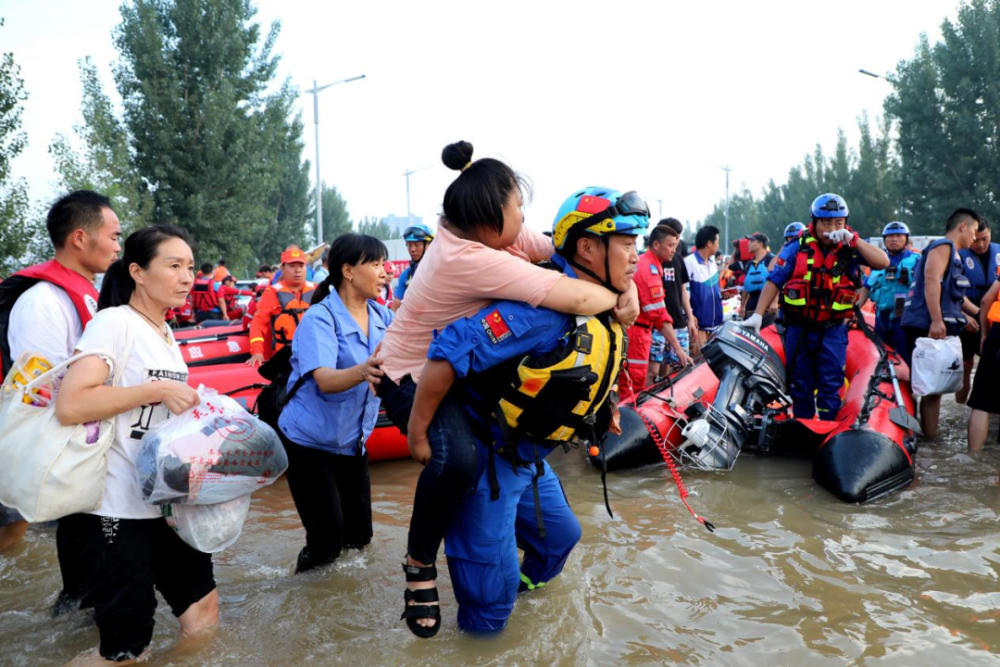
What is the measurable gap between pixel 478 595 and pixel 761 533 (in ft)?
7.43

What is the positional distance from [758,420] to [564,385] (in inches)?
157

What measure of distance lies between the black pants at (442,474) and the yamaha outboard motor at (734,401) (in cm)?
324

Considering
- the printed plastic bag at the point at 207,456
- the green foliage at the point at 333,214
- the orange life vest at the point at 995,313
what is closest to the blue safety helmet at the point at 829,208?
the orange life vest at the point at 995,313

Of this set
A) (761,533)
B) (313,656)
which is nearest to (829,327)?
(761,533)

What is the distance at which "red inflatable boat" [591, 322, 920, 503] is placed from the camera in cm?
501

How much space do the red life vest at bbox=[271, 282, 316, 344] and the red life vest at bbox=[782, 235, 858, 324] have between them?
3.98m

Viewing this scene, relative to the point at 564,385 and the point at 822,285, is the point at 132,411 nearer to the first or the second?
the point at 564,385

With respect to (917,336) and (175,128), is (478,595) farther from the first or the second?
(175,128)

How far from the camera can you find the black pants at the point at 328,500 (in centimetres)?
335

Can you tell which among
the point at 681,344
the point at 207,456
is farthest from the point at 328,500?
the point at 681,344

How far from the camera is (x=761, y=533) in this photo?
434 centimetres

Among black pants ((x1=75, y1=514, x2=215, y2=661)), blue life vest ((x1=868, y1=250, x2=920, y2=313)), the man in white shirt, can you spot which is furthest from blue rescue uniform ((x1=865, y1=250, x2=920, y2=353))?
black pants ((x1=75, y1=514, x2=215, y2=661))

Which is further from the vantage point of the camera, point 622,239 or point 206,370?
point 206,370

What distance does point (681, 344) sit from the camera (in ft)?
25.8
